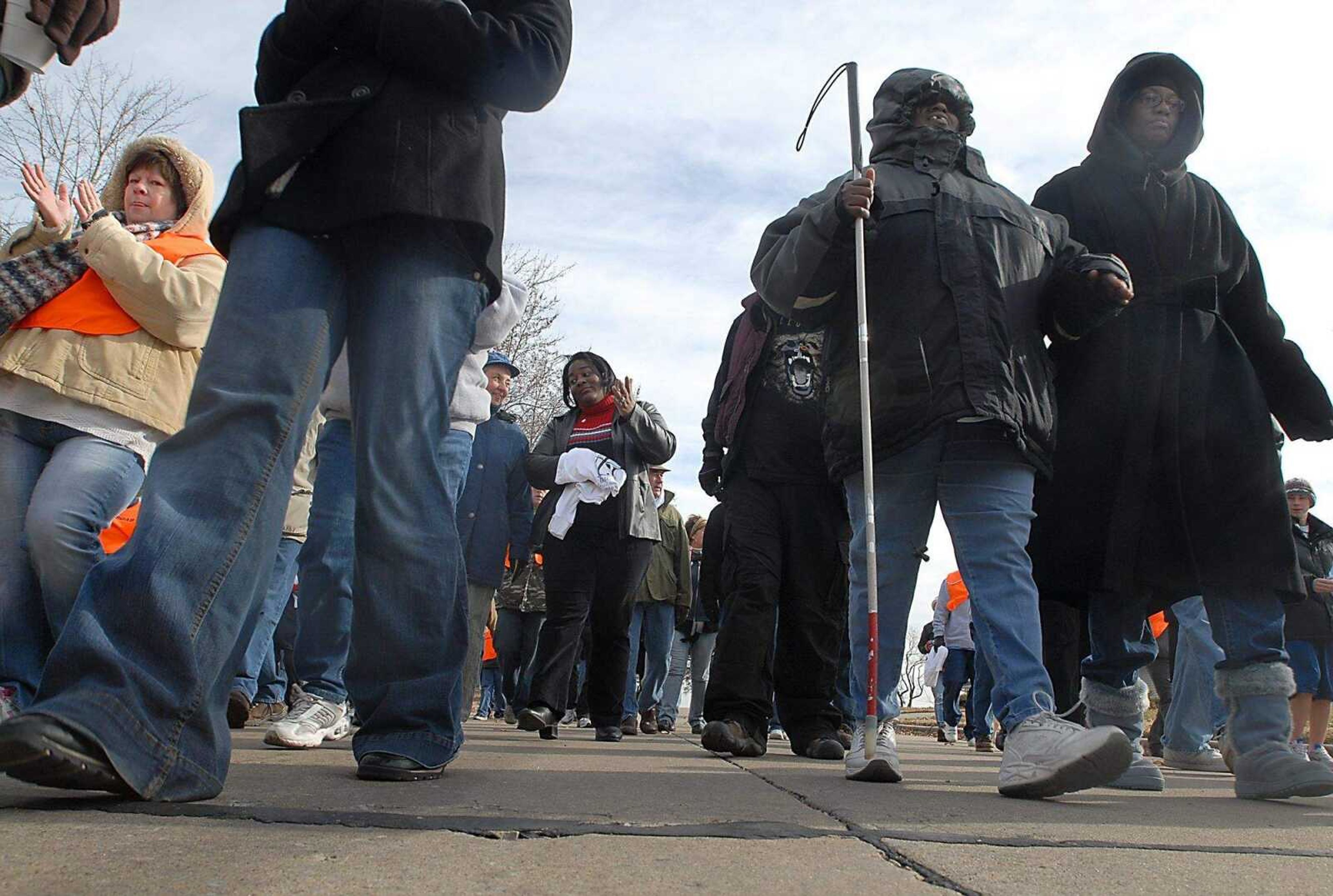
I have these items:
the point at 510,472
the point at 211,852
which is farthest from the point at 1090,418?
the point at 510,472

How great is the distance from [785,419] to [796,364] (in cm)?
28

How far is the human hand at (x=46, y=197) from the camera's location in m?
3.62

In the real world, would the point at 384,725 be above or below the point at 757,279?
below

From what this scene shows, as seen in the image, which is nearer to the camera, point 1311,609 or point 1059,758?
point 1059,758

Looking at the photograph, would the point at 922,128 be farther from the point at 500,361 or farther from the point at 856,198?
the point at 500,361

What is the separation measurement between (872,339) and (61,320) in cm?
236

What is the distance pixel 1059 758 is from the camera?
297 centimetres

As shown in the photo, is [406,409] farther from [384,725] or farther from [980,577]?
[980,577]

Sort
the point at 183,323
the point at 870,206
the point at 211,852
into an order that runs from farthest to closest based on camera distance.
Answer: the point at 870,206 → the point at 183,323 → the point at 211,852

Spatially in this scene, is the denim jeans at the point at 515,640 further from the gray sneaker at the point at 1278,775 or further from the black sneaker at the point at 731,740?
the gray sneaker at the point at 1278,775

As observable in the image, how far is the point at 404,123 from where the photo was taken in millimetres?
2650

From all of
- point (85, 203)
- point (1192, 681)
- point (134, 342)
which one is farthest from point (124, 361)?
point (1192, 681)

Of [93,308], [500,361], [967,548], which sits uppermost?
[500,361]

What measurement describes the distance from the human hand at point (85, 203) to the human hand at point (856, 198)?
2.12 m
